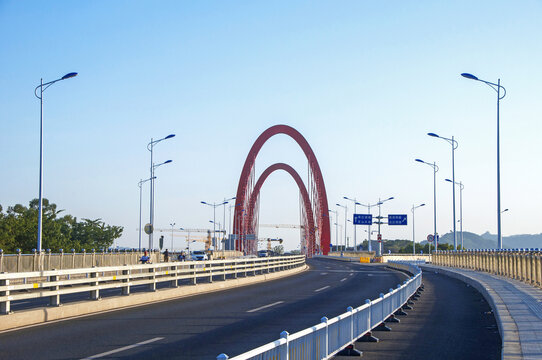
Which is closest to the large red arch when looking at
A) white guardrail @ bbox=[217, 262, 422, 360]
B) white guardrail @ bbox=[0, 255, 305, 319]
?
white guardrail @ bbox=[0, 255, 305, 319]

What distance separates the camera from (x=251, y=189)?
404 ft

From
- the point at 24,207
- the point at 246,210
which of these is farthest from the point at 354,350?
the point at 246,210

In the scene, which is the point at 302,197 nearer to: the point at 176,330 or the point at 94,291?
the point at 94,291

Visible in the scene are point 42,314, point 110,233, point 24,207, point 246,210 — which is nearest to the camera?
point 42,314

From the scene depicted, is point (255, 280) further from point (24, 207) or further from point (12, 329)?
point (24, 207)

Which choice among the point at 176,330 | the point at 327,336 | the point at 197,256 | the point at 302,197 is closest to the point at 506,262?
the point at 176,330

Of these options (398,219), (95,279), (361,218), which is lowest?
(95,279)

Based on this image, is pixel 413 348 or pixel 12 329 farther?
pixel 12 329

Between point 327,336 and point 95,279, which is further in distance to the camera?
point 95,279

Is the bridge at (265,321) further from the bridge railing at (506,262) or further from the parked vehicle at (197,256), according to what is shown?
the parked vehicle at (197,256)

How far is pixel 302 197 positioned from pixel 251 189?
14511mm

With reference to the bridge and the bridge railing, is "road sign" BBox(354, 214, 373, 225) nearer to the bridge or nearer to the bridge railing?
the bridge railing

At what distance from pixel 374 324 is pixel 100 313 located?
8.03 metres

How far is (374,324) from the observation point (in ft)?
47.8
